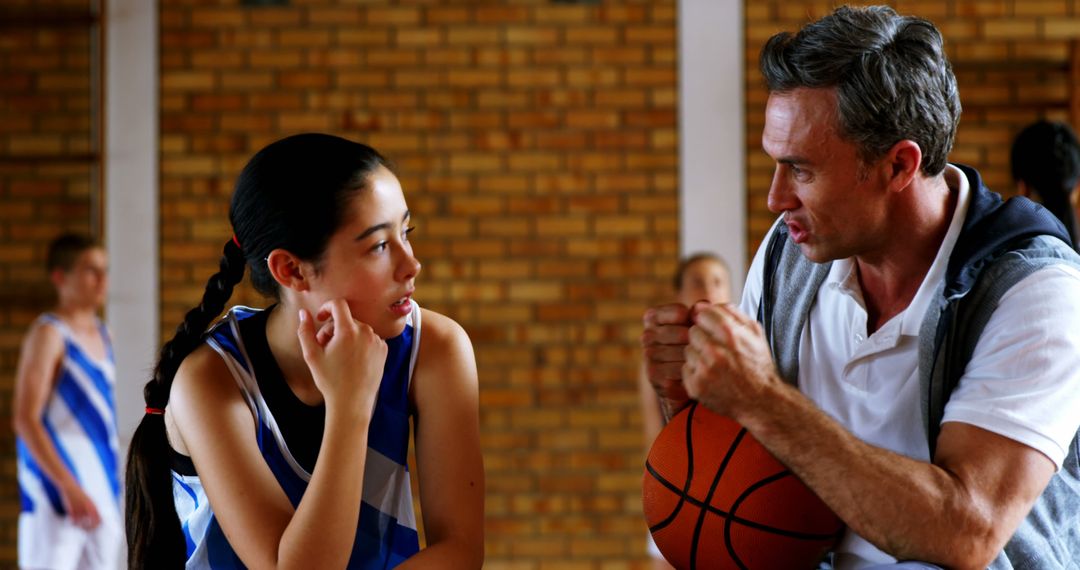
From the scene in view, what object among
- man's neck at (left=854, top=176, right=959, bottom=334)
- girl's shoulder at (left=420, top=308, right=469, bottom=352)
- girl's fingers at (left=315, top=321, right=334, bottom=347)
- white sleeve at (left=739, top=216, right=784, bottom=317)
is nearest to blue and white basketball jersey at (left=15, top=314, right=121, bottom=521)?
girl's shoulder at (left=420, top=308, right=469, bottom=352)

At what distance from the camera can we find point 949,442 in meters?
1.84

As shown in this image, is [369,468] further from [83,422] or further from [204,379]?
[83,422]

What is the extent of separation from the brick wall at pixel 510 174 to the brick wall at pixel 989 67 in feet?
1.32

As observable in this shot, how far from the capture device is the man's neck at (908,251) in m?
2.06

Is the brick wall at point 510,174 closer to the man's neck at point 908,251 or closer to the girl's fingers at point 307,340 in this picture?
the man's neck at point 908,251

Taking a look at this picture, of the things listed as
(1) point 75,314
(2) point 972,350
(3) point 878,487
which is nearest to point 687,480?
(3) point 878,487

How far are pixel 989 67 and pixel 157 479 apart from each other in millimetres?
4495

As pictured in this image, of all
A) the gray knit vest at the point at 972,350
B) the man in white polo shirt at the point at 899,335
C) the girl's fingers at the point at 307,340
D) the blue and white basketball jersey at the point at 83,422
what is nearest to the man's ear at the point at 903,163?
the man in white polo shirt at the point at 899,335

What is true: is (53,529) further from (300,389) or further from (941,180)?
(941,180)

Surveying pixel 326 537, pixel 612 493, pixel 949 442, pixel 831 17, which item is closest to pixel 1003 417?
pixel 949 442

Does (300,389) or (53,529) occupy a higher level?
(300,389)

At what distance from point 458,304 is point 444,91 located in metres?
1.03

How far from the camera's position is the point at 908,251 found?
2096 mm

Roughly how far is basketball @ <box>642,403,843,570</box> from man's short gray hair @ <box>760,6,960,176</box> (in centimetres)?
57
